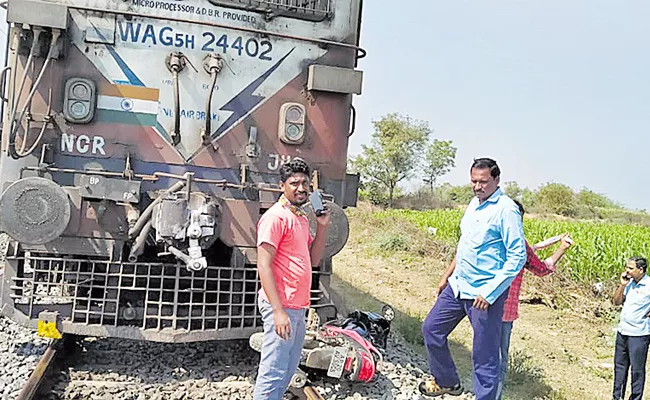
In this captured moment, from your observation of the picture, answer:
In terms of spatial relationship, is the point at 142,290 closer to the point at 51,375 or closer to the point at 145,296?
the point at 145,296

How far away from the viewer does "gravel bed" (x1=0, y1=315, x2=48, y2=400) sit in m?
4.91

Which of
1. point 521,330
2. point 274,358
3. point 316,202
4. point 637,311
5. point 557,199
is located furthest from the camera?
point 557,199

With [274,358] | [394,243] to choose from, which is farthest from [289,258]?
[394,243]

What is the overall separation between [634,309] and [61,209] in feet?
18.7

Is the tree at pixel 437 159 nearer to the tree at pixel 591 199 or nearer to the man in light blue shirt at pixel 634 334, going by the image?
the tree at pixel 591 199

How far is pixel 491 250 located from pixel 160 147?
108 inches

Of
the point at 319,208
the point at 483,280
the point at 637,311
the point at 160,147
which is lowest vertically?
the point at 637,311

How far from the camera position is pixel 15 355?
5.65 m

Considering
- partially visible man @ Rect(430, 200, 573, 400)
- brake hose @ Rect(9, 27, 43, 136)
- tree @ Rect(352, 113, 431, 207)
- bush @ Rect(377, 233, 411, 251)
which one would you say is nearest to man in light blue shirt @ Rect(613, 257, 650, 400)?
partially visible man @ Rect(430, 200, 573, 400)

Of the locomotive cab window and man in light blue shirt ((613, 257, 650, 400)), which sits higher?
the locomotive cab window

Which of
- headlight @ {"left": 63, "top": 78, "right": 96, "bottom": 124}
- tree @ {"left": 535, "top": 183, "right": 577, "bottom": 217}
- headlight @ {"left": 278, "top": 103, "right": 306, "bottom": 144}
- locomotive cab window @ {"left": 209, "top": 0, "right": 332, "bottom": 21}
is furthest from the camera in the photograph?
tree @ {"left": 535, "top": 183, "right": 577, "bottom": 217}

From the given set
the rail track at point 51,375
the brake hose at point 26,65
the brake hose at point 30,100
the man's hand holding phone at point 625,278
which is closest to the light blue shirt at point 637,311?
the man's hand holding phone at point 625,278

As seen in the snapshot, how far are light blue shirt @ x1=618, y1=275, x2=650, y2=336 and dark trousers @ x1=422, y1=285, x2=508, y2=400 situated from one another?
10.1 ft

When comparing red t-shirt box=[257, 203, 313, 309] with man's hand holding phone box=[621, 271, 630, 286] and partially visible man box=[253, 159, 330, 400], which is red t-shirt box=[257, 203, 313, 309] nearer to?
partially visible man box=[253, 159, 330, 400]
